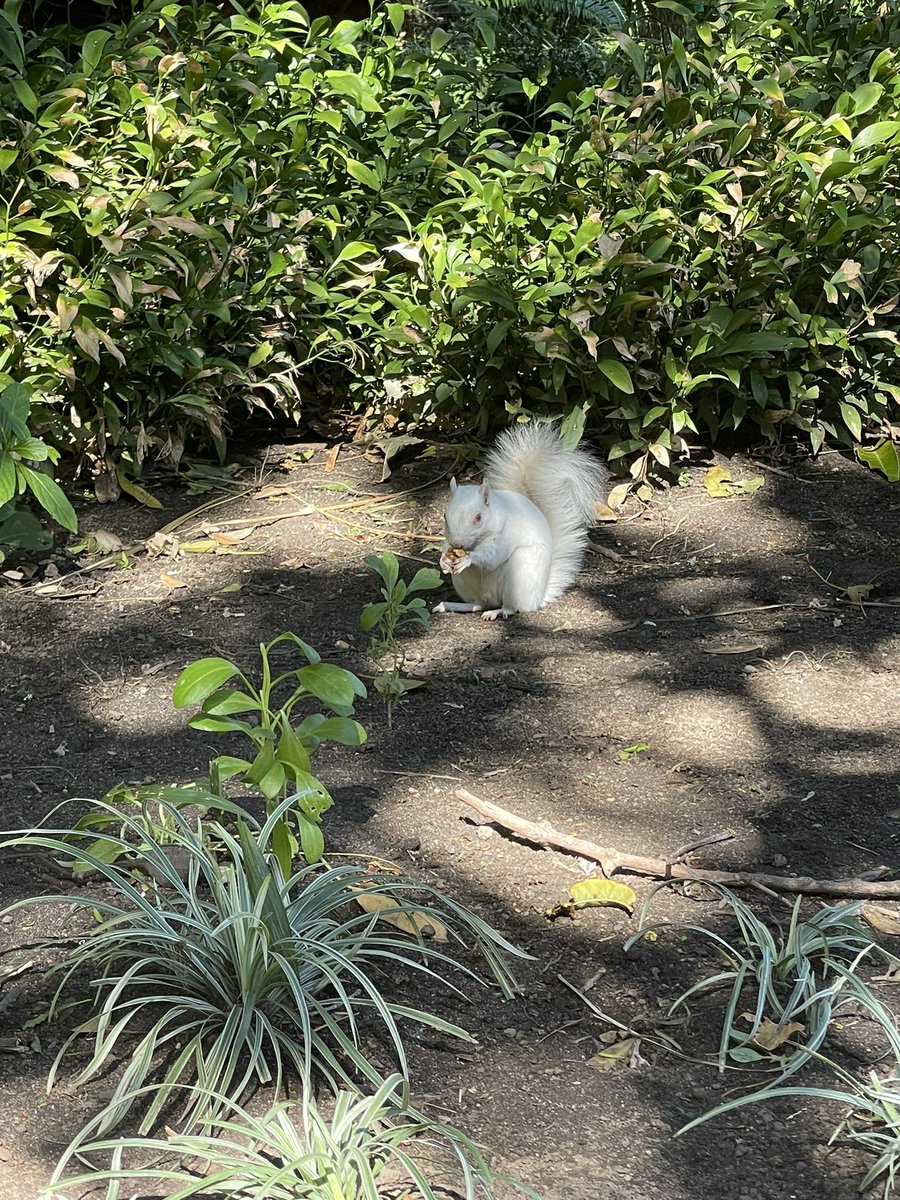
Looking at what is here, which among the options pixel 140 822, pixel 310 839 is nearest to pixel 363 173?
pixel 140 822

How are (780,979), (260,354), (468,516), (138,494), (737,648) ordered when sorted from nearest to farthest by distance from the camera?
(780,979), (737,648), (468,516), (138,494), (260,354)

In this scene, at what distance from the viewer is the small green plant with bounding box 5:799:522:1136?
76.8 inches

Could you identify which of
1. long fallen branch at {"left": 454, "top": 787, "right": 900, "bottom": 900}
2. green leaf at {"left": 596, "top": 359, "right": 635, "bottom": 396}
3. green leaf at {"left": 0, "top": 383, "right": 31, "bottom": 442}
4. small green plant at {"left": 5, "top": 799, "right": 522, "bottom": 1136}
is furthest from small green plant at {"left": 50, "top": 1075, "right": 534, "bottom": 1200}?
green leaf at {"left": 596, "top": 359, "right": 635, "bottom": 396}

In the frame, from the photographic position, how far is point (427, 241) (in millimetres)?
4777

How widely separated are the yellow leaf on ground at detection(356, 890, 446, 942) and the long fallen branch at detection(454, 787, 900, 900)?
13.9 inches

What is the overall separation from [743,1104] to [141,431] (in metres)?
3.43

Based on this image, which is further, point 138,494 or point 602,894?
point 138,494

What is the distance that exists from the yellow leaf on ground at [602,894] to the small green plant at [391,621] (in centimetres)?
73

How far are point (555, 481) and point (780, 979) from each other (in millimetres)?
2396

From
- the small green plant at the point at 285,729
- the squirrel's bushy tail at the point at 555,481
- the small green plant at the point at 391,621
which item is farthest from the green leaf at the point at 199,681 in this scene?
the squirrel's bushy tail at the point at 555,481

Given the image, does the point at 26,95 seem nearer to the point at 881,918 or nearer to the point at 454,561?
the point at 454,561

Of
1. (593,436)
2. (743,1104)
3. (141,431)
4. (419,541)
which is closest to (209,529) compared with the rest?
(141,431)

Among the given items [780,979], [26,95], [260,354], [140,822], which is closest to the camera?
[780,979]

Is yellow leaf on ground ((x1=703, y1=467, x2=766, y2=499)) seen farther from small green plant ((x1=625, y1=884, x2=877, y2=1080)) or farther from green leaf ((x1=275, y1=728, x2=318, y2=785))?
green leaf ((x1=275, y1=728, x2=318, y2=785))
